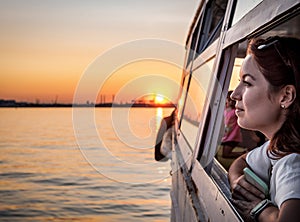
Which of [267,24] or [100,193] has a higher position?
[267,24]

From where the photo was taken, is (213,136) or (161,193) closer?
(213,136)

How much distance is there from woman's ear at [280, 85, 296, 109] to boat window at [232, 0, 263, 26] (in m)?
0.53

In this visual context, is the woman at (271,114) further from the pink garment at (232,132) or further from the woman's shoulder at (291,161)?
the pink garment at (232,132)

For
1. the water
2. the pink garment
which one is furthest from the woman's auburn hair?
the water

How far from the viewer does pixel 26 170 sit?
744 inches

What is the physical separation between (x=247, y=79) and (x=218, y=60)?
1.26m

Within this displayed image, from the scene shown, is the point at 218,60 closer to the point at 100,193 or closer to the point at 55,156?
the point at 100,193

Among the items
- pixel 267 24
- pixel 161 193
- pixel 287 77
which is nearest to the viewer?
pixel 287 77

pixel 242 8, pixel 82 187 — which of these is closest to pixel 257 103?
pixel 242 8

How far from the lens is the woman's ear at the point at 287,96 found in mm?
1696

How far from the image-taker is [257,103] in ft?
6.06

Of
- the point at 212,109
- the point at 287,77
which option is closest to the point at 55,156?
the point at 212,109

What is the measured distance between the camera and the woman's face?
1.80m

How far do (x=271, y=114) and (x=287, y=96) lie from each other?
0.11 metres
